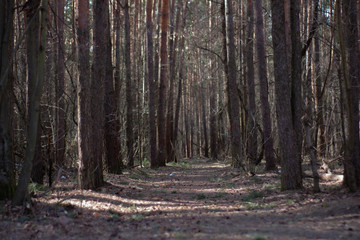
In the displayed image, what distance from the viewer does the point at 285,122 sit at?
24.4 ft

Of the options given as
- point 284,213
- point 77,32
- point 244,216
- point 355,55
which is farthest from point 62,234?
point 355,55

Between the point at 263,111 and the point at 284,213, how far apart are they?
717cm

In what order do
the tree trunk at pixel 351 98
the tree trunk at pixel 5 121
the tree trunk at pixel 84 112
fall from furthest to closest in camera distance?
1. the tree trunk at pixel 84 112
2. the tree trunk at pixel 351 98
3. the tree trunk at pixel 5 121

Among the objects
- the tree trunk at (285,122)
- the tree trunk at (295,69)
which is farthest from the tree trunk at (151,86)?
the tree trunk at (295,69)

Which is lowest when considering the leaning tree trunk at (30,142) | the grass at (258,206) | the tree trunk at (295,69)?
the grass at (258,206)

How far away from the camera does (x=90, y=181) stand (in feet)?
26.7

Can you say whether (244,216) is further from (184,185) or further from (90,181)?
(184,185)

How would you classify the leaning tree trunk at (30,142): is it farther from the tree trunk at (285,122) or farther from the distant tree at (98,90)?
the tree trunk at (285,122)

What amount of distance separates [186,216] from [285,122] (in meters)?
2.96

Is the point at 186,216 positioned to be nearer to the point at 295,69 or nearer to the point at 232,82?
the point at 295,69

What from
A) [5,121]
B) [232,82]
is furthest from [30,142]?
[232,82]

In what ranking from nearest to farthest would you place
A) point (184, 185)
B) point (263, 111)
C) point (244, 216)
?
point (244, 216) → point (184, 185) → point (263, 111)

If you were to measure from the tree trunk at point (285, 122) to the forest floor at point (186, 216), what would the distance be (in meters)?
0.37

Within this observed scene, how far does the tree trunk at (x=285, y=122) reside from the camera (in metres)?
7.43
